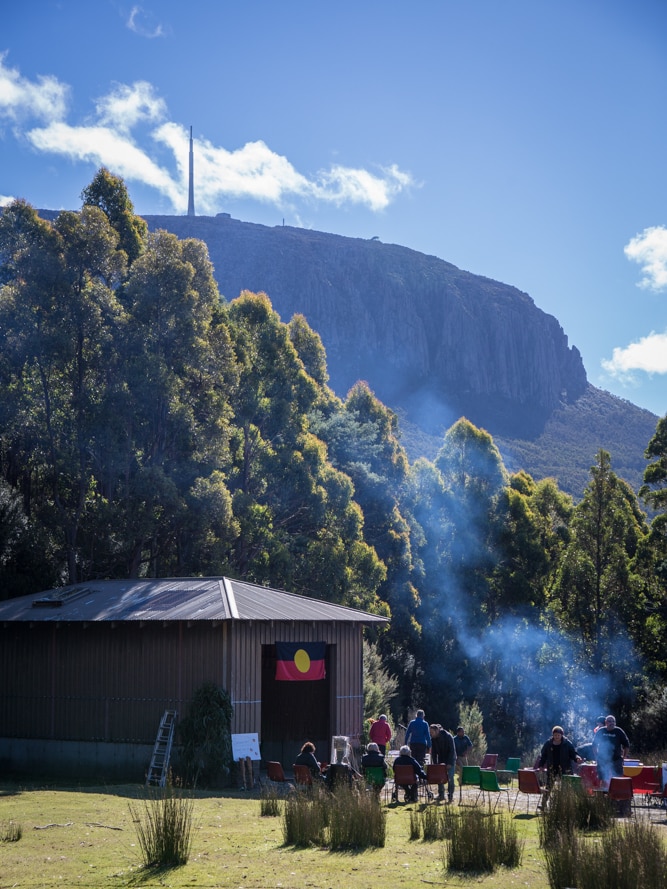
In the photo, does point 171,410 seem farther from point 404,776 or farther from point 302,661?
point 404,776

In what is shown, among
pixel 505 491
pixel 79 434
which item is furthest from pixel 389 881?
pixel 505 491

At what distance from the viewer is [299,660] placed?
751 inches

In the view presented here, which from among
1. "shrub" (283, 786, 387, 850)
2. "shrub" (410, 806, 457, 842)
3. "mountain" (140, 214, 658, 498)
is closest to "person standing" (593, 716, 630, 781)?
"shrub" (410, 806, 457, 842)

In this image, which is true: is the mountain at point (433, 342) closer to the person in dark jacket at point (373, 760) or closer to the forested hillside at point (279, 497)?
the forested hillside at point (279, 497)

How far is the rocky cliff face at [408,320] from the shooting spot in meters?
90.7

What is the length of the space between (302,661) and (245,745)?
2114 mm

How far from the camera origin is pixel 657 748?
100ft

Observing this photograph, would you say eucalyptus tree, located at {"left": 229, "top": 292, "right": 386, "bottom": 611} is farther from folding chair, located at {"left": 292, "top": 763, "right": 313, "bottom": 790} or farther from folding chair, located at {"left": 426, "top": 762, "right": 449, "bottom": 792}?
folding chair, located at {"left": 292, "top": 763, "right": 313, "bottom": 790}

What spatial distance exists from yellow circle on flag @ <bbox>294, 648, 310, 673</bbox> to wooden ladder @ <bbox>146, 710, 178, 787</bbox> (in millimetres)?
2556

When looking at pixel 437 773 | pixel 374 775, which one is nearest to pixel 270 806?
pixel 374 775

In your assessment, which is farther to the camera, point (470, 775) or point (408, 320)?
point (408, 320)

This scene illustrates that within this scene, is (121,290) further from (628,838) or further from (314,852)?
(628,838)

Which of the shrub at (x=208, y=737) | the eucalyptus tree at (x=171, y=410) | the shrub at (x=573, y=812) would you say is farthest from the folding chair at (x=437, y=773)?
the eucalyptus tree at (x=171, y=410)

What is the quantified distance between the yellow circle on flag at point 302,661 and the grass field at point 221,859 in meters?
6.04
